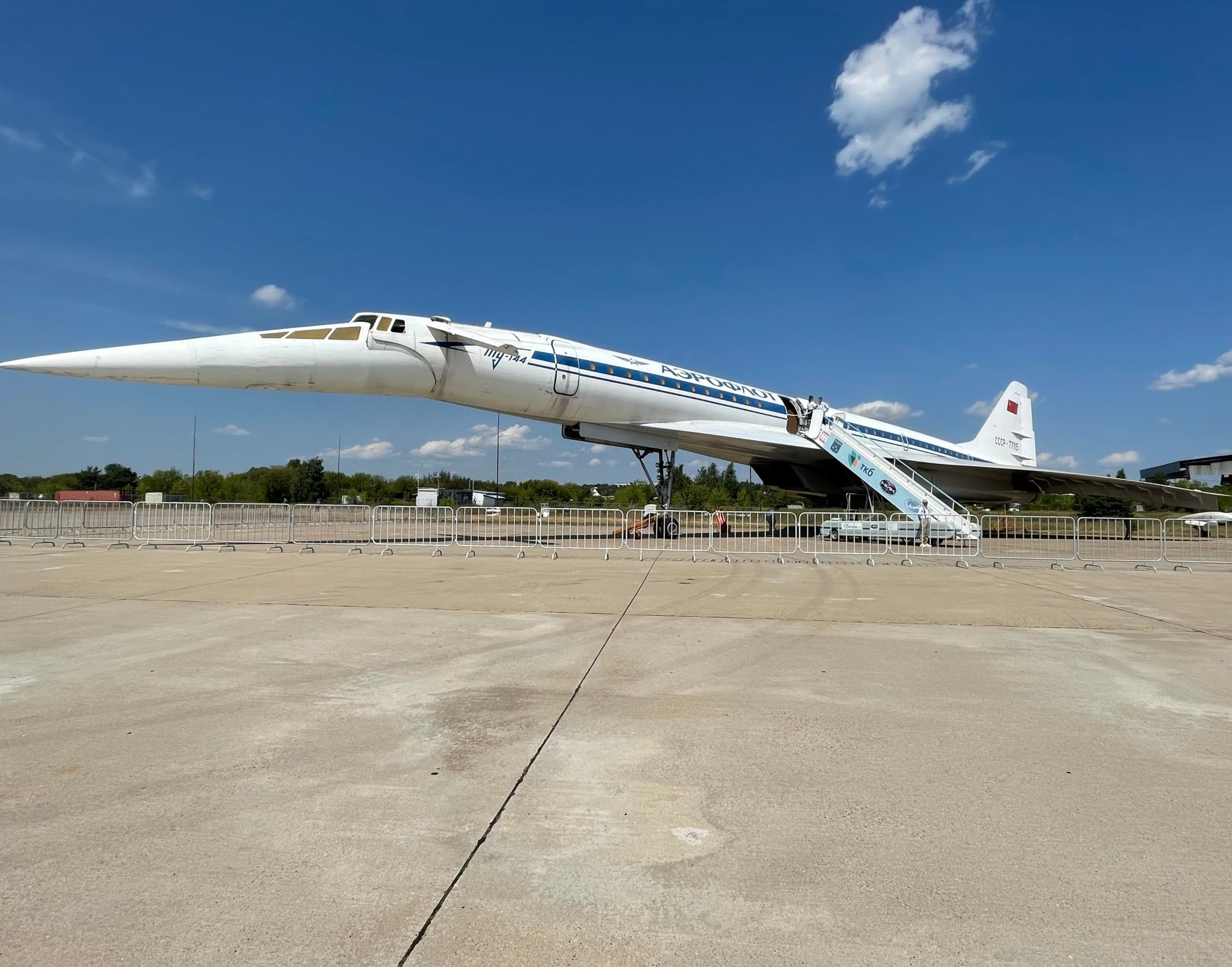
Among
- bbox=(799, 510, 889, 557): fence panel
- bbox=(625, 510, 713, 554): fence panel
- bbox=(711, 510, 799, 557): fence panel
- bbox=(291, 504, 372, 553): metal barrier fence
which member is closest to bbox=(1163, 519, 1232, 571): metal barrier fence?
bbox=(799, 510, 889, 557): fence panel

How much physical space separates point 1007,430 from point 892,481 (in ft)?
53.8

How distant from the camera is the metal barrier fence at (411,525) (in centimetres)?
1574

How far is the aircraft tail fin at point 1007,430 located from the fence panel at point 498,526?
22161 mm

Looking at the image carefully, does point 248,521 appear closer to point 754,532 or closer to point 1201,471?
point 754,532

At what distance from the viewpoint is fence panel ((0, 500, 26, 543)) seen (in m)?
18.1

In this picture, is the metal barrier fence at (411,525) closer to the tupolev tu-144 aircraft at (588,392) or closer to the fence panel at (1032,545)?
the tupolev tu-144 aircraft at (588,392)

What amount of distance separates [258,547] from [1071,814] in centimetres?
1671

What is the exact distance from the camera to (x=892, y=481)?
18109mm

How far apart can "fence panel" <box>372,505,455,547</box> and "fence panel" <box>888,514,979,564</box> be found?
10231 mm

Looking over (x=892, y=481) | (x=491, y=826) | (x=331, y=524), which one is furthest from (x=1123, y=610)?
(x=331, y=524)

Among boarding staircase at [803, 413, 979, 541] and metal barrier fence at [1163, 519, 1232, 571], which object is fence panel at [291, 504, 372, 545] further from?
metal barrier fence at [1163, 519, 1232, 571]

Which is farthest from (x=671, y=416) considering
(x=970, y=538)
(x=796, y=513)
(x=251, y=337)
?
(x=251, y=337)

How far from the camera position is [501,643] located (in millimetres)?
5617

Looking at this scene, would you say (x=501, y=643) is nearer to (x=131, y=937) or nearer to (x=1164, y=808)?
(x=131, y=937)
